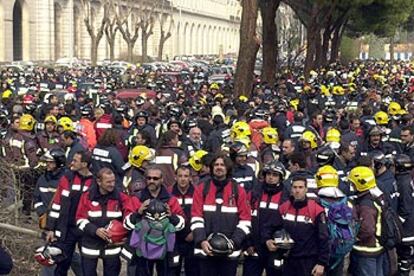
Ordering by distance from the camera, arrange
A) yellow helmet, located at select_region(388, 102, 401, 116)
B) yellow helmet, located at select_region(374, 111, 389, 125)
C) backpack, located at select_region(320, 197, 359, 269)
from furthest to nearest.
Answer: yellow helmet, located at select_region(388, 102, 401, 116) < yellow helmet, located at select_region(374, 111, 389, 125) < backpack, located at select_region(320, 197, 359, 269)

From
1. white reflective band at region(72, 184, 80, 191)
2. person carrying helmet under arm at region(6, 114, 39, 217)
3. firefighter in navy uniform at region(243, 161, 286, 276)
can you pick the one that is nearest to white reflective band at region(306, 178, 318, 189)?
firefighter in navy uniform at region(243, 161, 286, 276)

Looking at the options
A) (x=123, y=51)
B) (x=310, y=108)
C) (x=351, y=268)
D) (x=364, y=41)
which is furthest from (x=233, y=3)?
(x=351, y=268)

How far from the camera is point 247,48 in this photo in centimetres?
2256

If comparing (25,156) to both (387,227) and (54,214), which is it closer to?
(54,214)

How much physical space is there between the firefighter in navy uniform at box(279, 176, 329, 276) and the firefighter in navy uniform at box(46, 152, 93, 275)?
2034 millimetres

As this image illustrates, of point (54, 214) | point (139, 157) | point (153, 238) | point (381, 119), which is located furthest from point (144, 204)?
point (381, 119)

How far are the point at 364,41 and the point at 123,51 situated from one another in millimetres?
35188

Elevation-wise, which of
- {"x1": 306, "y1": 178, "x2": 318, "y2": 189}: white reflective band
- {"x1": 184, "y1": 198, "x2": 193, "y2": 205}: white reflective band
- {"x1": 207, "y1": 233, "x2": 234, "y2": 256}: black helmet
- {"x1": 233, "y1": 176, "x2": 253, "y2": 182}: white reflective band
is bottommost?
{"x1": 207, "y1": 233, "x2": 234, "y2": 256}: black helmet

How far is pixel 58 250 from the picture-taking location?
305 inches

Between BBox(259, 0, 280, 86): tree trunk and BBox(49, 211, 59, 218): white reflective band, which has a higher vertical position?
BBox(259, 0, 280, 86): tree trunk

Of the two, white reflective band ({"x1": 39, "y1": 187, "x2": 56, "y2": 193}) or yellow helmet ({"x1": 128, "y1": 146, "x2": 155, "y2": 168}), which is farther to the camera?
yellow helmet ({"x1": 128, "y1": 146, "x2": 155, "y2": 168})

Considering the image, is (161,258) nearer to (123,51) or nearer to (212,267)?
(212,267)

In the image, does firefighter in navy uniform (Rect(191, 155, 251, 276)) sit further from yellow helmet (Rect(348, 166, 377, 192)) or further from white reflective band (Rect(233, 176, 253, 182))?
white reflective band (Rect(233, 176, 253, 182))

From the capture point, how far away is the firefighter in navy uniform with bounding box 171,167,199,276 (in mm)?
7621
